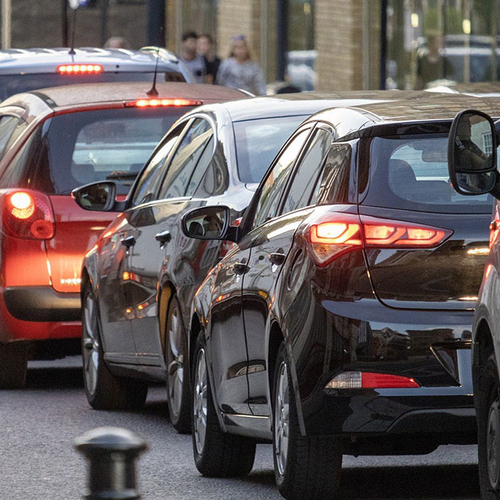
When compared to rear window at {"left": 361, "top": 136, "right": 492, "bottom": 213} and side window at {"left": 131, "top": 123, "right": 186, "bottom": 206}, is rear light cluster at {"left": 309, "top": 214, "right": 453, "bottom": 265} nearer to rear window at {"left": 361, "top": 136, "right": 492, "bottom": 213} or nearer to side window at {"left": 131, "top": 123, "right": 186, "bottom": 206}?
rear window at {"left": 361, "top": 136, "right": 492, "bottom": 213}

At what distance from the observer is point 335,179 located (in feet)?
22.2

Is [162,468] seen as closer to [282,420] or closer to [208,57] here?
[282,420]

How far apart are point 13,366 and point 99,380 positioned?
4.11 feet

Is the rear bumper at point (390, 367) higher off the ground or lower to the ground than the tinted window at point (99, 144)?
lower

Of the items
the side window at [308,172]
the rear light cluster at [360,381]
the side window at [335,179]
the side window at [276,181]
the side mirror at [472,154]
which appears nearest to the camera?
the side mirror at [472,154]

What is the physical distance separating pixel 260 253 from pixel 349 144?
693mm

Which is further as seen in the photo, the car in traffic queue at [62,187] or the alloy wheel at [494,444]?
the car in traffic queue at [62,187]

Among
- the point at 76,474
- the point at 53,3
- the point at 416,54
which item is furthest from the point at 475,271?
the point at 53,3

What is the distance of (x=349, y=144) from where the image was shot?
6.80 metres

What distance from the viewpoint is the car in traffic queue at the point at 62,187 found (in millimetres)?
11000

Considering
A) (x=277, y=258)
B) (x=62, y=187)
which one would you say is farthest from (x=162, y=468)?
(x=62, y=187)

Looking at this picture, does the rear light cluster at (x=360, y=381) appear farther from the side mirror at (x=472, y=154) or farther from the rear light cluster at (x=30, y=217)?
the rear light cluster at (x=30, y=217)

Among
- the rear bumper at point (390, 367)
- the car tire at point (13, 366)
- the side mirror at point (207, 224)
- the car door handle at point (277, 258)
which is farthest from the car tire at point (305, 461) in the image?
the car tire at point (13, 366)

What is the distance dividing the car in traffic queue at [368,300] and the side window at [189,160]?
6.47 ft
